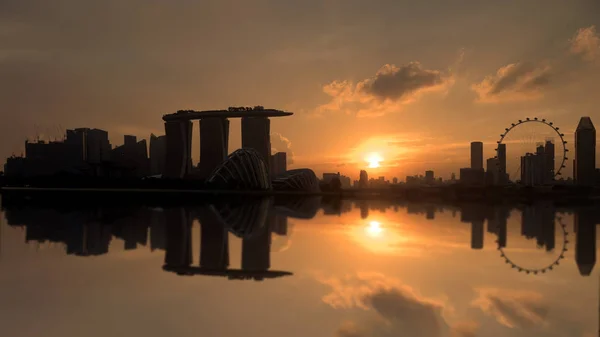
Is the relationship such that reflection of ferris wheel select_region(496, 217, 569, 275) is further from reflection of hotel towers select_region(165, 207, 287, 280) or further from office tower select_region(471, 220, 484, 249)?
reflection of hotel towers select_region(165, 207, 287, 280)

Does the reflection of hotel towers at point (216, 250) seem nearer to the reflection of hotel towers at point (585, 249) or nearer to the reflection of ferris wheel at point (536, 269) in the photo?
the reflection of ferris wheel at point (536, 269)

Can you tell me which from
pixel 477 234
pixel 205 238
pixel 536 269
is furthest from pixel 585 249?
pixel 205 238

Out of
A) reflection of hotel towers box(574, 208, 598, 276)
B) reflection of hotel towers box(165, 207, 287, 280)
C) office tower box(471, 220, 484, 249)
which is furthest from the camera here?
office tower box(471, 220, 484, 249)

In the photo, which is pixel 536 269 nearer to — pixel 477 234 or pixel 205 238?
pixel 477 234

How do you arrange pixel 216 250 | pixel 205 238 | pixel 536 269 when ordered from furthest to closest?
1. pixel 205 238
2. pixel 216 250
3. pixel 536 269

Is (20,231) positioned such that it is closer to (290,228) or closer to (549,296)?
(290,228)

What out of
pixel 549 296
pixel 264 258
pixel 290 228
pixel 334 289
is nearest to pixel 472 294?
pixel 549 296

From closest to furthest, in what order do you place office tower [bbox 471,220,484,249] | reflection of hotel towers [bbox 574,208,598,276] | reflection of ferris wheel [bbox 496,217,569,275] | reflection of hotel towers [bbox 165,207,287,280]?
1. reflection of hotel towers [bbox 165,207,287,280]
2. reflection of ferris wheel [bbox 496,217,569,275]
3. reflection of hotel towers [bbox 574,208,598,276]
4. office tower [bbox 471,220,484,249]

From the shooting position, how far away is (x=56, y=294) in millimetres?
13578

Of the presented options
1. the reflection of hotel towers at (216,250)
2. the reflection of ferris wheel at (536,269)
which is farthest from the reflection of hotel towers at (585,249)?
the reflection of hotel towers at (216,250)

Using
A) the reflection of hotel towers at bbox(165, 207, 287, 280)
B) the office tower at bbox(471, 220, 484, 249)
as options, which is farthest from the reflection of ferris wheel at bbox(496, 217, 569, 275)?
the reflection of hotel towers at bbox(165, 207, 287, 280)

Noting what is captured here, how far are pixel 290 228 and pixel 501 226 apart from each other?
14.2 metres

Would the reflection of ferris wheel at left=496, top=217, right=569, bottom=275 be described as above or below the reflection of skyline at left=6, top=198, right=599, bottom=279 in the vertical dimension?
below

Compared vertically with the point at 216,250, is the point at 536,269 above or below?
below
